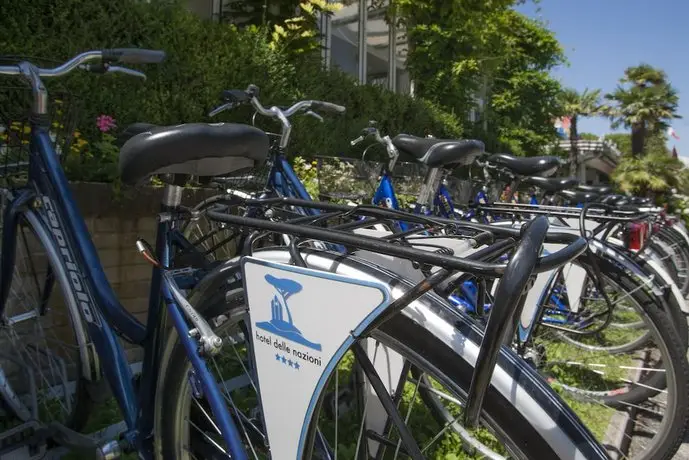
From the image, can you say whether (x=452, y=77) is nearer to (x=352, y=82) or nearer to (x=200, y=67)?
(x=352, y=82)

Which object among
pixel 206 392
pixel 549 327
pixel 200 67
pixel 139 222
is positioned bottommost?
pixel 549 327

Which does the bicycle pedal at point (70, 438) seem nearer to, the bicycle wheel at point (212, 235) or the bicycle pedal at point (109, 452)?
the bicycle pedal at point (109, 452)

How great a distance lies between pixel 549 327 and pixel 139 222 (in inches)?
85.7

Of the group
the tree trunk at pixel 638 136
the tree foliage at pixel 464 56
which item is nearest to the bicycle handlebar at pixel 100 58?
the tree foliage at pixel 464 56

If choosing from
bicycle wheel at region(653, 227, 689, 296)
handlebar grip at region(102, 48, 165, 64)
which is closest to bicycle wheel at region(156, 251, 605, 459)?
handlebar grip at region(102, 48, 165, 64)

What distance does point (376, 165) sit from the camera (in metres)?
3.81

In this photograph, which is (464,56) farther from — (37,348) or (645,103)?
(645,103)

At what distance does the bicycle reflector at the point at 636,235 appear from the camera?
364cm

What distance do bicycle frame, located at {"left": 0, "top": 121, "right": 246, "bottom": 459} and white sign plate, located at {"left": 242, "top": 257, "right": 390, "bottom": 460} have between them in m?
0.19

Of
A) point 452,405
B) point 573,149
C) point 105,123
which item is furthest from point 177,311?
point 573,149

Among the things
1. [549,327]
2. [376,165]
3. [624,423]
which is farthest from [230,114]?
[624,423]

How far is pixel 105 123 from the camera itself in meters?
3.59

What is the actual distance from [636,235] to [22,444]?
3540 mm

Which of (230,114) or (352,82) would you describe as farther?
(352,82)
